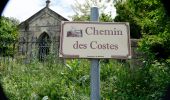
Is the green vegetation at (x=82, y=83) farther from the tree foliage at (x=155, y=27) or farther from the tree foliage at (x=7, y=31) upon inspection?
the tree foliage at (x=7, y=31)

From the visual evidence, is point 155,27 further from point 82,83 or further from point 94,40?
point 94,40

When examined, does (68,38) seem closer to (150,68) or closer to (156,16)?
(150,68)

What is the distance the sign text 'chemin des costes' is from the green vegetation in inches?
58.0

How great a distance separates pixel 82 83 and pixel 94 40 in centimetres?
221

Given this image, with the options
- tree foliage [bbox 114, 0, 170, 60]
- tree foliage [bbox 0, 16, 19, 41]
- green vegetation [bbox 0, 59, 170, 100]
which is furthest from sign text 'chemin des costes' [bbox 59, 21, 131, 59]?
tree foliage [bbox 0, 16, 19, 41]

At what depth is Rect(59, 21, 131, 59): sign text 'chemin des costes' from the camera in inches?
139

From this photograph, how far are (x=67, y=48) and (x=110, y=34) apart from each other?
41 centimetres

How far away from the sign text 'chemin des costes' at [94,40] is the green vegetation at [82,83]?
1.47 metres

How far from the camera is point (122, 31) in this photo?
3.64m

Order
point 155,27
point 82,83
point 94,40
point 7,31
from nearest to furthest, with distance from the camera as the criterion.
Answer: point 94,40 < point 82,83 < point 155,27 < point 7,31

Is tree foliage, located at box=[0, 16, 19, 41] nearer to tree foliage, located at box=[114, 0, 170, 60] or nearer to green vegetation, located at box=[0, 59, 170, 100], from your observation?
tree foliage, located at box=[114, 0, 170, 60]

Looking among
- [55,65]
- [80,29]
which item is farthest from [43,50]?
[80,29]

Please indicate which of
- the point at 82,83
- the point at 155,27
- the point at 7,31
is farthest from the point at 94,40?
the point at 7,31

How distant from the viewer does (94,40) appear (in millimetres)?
3592
